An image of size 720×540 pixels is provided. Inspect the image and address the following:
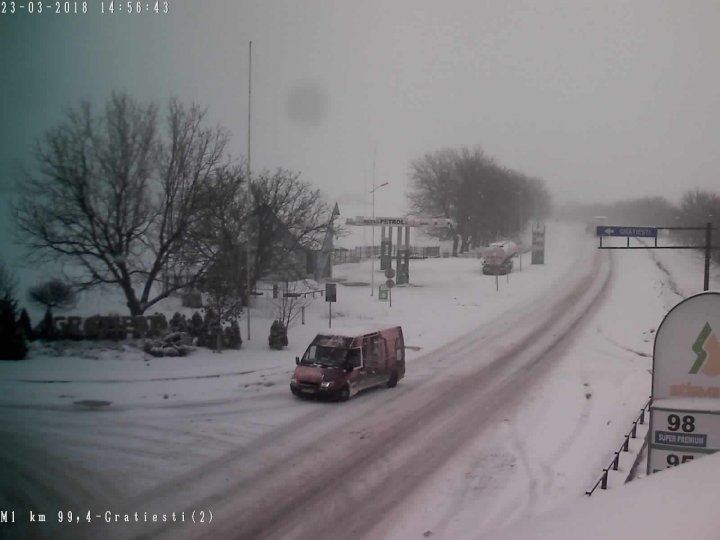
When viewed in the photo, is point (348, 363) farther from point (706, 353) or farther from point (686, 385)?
point (706, 353)

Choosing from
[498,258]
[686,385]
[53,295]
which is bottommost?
[686,385]

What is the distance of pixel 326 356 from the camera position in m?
12.5

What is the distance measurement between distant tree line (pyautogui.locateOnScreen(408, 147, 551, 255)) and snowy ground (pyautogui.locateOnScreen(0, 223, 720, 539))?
597 cm

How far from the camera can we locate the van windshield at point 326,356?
1230cm

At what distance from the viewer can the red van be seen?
11.8 m

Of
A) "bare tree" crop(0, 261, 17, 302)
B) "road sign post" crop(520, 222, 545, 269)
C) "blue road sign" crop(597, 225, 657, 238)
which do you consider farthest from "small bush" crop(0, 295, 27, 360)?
"road sign post" crop(520, 222, 545, 269)

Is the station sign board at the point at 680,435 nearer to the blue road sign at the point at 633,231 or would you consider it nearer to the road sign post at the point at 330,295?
the blue road sign at the point at 633,231

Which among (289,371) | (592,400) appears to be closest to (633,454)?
(592,400)

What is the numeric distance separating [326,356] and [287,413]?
184cm

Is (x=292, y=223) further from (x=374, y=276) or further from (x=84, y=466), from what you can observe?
(x=84, y=466)

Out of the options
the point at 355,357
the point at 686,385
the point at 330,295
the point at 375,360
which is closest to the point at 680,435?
the point at 686,385

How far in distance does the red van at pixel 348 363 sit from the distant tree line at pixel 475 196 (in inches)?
403

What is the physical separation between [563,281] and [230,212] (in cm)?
1354

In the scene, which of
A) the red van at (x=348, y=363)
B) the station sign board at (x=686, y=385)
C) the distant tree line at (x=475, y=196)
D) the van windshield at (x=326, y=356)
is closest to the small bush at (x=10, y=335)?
the red van at (x=348, y=363)
